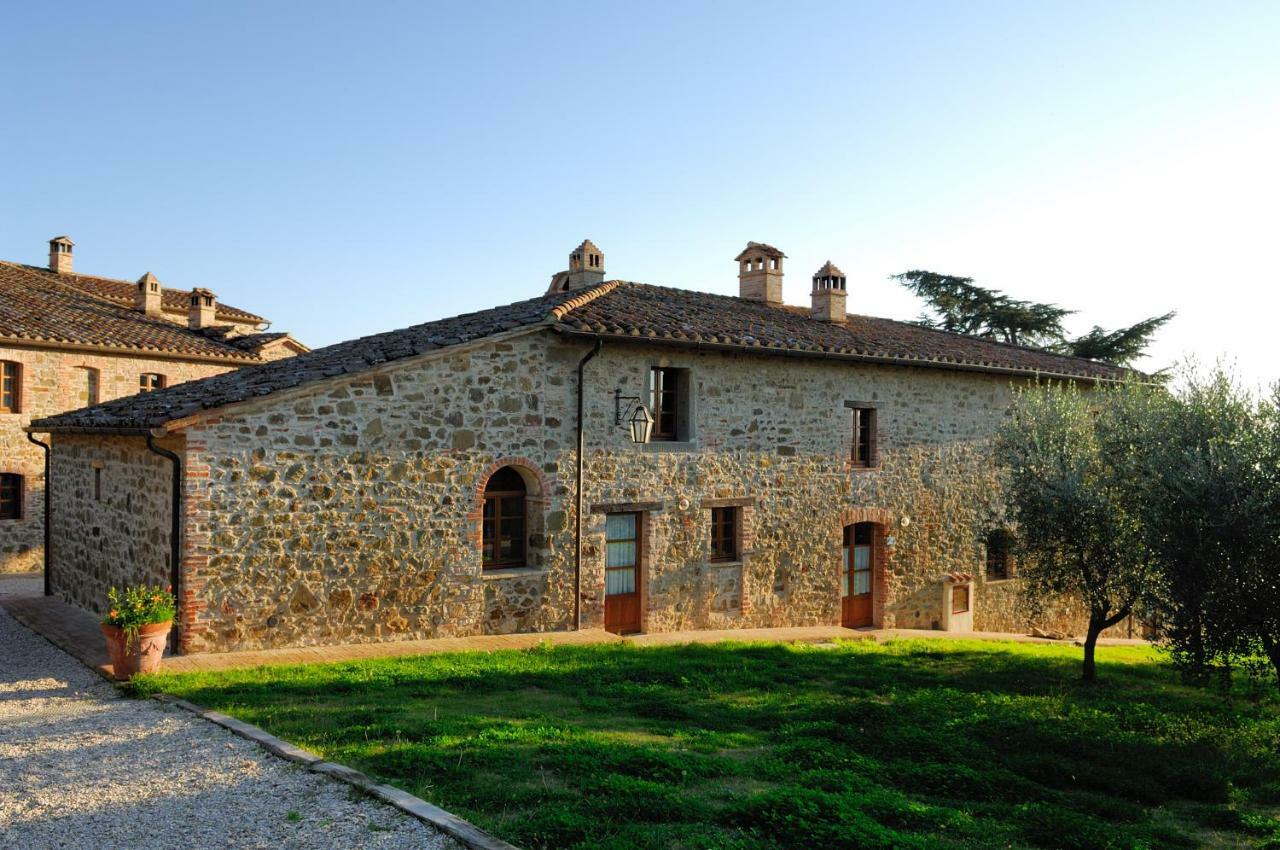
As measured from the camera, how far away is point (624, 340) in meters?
13.3

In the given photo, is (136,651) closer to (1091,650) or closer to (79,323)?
(1091,650)

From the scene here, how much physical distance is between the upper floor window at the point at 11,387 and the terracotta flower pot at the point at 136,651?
13648 millimetres

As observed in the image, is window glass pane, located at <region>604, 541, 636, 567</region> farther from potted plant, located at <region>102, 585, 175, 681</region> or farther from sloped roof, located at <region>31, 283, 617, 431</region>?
potted plant, located at <region>102, 585, 175, 681</region>

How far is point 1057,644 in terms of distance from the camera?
1709cm

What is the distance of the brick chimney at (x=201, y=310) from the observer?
27.2m

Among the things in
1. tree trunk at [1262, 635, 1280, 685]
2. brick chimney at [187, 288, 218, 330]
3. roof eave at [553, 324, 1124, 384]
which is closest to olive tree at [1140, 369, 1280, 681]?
tree trunk at [1262, 635, 1280, 685]

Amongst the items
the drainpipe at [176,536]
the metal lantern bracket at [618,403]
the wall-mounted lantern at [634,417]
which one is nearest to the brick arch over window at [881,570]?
the wall-mounted lantern at [634,417]

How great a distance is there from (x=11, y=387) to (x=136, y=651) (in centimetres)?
1426

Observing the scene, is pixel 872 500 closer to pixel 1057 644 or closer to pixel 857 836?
pixel 1057 644

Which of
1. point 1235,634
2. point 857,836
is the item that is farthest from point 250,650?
point 1235,634

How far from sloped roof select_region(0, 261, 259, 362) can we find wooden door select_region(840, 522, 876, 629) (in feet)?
56.3

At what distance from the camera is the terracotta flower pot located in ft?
30.0

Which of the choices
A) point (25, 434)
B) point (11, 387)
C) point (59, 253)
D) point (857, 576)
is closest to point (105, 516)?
point (11, 387)

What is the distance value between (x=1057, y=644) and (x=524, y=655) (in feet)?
37.2
